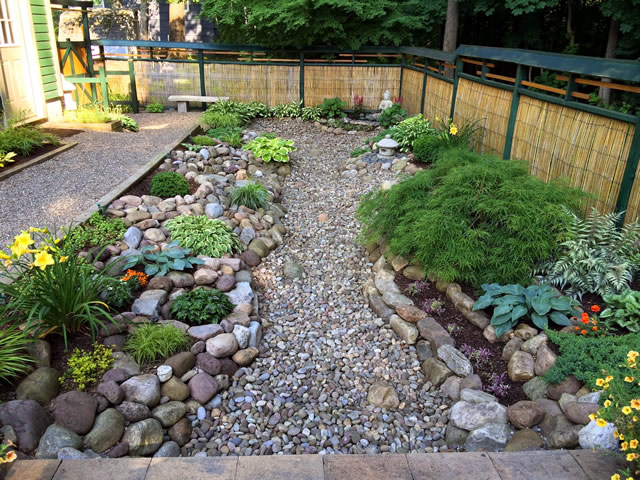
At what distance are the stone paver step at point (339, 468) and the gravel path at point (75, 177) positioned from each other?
9.86 ft

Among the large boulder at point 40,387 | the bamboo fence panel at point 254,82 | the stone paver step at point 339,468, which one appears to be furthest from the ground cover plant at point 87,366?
the bamboo fence panel at point 254,82

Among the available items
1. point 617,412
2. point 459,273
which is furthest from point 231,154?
point 617,412

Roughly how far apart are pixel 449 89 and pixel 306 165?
8.75ft

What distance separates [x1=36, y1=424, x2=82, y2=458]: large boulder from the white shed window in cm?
769

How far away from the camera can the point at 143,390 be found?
10.9ft

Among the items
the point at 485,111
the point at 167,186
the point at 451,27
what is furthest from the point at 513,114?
the point at 451,27

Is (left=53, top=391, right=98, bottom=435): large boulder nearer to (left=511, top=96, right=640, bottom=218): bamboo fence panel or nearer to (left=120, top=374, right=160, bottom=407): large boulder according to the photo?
(left=120, top=374, right=160, bottom=407): large boulder

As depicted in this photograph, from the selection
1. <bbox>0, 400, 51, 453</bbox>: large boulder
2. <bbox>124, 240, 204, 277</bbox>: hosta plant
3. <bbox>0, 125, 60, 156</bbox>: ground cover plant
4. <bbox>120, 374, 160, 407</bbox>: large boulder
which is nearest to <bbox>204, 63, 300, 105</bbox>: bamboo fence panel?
<bbox>0, 125, 60, 156</bbox>: ground cover plant

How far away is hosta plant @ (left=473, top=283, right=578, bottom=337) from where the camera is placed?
3707 mm

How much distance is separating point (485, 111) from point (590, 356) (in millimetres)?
4546

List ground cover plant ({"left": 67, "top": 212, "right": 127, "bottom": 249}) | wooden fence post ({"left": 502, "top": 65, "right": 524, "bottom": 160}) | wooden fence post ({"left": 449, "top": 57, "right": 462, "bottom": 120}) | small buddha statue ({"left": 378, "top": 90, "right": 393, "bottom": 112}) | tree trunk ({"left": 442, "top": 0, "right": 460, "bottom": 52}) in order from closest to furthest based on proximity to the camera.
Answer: ground cover plant ({"left": 67, "top": 212, "right": 127, "bottom": 249}), wooden fence post ({"left": 502, "top": 65, "right": 524, "bottom": 160}), wooden fence post ({"left": 449, "top": 57, "right": 462, "bottom": 120}), tree trunk ({"left": 442, "top": 0, "right": 460, "bottom": 52}), small buddha statue ({"left": 378, "top": 90, "right": 393, "bottom": 112})

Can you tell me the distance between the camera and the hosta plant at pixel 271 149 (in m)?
8.30

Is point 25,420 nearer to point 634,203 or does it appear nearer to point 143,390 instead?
point 143,390

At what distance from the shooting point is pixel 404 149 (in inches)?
333
